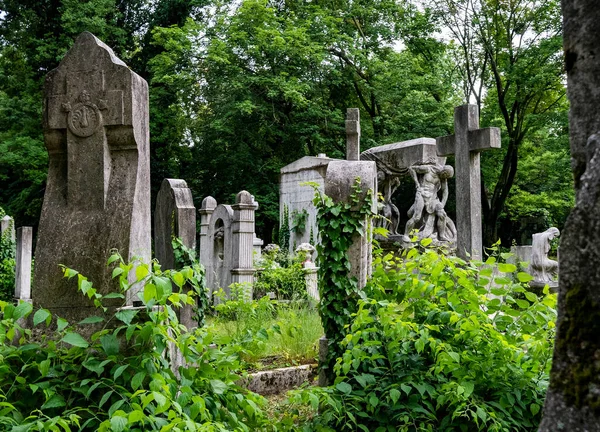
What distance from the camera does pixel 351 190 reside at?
5.27m

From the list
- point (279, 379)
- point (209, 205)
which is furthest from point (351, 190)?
point (209, 205)

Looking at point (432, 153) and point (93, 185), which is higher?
point (432, 153)

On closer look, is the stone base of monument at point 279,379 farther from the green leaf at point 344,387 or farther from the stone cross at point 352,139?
the stone cross at point 352,139

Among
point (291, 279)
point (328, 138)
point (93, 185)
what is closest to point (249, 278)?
point (291, 279)

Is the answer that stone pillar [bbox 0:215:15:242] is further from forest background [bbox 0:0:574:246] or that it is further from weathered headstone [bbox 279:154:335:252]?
weathered headstone [bbox 279:154:335:252]

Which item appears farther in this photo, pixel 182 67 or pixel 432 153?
pixel 182 67

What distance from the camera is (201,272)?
283 inches

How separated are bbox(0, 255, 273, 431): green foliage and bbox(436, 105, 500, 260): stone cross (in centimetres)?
651

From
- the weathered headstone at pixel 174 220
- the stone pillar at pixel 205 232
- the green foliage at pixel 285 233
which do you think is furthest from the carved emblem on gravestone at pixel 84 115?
the green foliage at pixel 285 233

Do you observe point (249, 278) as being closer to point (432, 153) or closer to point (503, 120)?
point (432, 153)

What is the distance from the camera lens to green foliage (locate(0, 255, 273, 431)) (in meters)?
2.83

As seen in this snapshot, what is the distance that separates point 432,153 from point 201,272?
8.21 m

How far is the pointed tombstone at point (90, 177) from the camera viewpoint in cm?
398

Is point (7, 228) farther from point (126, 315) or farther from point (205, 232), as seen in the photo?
point (126, 315)
